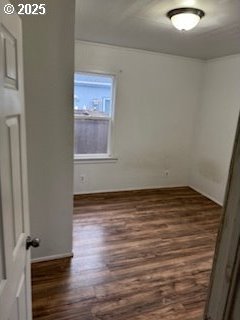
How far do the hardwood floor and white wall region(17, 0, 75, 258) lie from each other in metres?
0.39

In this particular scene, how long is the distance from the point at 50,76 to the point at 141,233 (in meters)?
2.12

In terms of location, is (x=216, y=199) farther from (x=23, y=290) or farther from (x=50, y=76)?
(x=23, y=290)

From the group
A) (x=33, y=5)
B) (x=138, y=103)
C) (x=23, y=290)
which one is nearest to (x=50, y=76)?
(x=33, y=5)

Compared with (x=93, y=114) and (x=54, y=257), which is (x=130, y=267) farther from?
(x=93, y=114)

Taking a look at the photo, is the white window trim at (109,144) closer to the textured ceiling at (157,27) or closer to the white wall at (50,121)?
the textured ceiling at (157,27)

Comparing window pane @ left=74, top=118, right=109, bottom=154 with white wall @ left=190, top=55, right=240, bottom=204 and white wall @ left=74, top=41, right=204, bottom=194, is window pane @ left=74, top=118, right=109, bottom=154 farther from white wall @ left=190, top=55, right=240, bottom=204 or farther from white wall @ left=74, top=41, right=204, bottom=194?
white wall @ left=190, top=55, right=240, bottom=204

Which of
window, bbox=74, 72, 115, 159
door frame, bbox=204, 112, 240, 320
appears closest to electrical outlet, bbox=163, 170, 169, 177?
window, bbox=74, 72, 115, 159

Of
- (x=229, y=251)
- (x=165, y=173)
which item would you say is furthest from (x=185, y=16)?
(x=165, y=173)

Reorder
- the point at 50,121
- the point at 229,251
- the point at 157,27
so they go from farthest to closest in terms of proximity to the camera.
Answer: the point at 157,27 → the point at 50,121 → the point at 229,251

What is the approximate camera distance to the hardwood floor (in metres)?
1.94

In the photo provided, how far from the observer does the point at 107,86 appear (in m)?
4.04

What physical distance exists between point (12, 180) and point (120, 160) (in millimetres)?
3413

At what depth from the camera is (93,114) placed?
13.4ft

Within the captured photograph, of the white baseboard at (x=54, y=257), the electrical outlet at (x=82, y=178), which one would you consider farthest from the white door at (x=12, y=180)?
the electrical outlet at (x=82, y=178)
